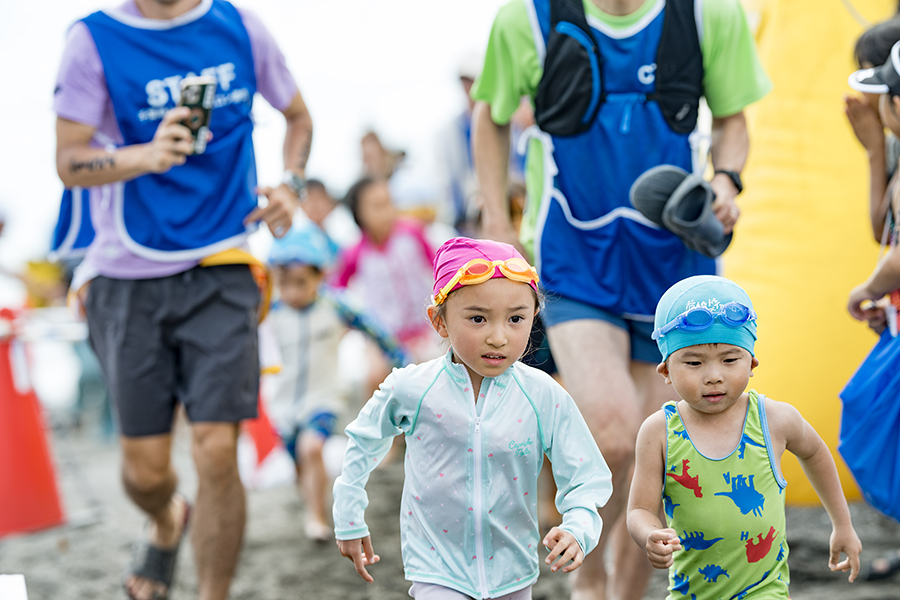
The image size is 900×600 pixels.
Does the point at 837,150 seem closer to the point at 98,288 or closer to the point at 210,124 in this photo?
the point at 210,124

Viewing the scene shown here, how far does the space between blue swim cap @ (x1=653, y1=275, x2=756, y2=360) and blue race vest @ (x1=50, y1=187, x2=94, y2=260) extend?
234 cm

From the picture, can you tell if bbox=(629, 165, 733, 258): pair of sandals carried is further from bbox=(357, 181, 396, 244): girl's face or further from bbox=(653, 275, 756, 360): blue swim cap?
bbox=(357, 181, 396, 244): girl's face

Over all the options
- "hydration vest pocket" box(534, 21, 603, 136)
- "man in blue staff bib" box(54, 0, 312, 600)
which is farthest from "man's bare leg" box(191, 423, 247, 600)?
"hydration vest pocket" box(534, 21, 603, 136)

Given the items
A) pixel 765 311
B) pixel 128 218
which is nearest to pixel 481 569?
pixel 128 218

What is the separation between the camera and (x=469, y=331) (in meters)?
1.96

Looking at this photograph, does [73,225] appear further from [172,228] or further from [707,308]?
[707,308]

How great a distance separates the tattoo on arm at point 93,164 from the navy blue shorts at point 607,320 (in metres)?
1.53

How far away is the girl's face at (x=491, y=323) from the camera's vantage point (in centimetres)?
195

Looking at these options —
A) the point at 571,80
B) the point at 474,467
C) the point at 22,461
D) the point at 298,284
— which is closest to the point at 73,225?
the point at 571,80

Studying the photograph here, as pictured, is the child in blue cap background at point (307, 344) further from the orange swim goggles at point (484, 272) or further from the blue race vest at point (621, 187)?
the orange swim goggles at point (484, 272)

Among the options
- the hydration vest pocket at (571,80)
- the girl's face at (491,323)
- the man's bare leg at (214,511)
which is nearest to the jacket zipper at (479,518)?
the girl's face at (491,323)

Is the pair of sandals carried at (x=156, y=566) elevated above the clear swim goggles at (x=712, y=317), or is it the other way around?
the clear swim goggles at (x=712, y=317)

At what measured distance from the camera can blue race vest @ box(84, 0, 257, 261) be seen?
3.12 meters

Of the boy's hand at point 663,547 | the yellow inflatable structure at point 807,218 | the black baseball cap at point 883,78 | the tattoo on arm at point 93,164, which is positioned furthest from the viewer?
the yellow inflatable structure at point 807,218
